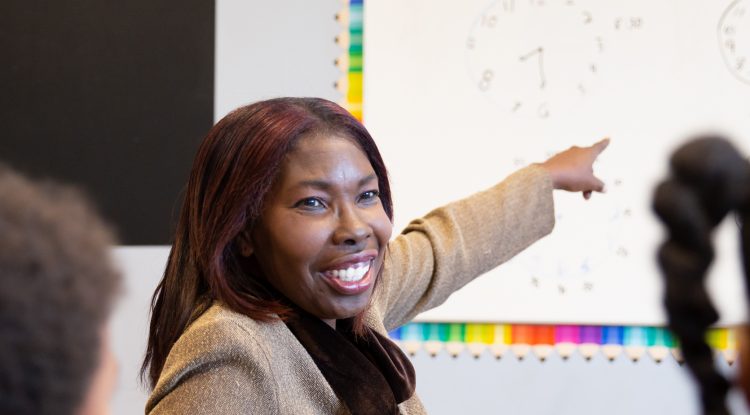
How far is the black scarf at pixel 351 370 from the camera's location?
4.25ft

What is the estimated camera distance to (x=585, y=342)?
216cm

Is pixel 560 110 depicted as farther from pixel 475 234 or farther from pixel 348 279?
pixel 348 279

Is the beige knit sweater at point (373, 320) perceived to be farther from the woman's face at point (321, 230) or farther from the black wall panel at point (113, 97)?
the black wall panel at point (113, 97)

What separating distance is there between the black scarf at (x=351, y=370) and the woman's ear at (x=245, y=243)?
103mm

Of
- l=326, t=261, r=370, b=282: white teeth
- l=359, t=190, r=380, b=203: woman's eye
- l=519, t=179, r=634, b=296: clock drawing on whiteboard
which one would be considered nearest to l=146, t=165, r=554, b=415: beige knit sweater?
l=326, t=261, r=370, b=282: white teeth

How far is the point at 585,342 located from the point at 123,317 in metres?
1.14

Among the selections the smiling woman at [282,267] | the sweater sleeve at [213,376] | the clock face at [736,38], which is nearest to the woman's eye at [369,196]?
the smiling woman at [282,267]

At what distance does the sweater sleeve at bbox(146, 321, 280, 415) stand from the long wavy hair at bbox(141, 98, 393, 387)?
8 cm

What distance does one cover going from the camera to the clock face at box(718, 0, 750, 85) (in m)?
2.07

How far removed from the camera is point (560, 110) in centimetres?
218

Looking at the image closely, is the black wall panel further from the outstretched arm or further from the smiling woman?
the smiling woman

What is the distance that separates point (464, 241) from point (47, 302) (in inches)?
51.8

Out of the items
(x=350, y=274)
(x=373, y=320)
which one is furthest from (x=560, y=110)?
(x=350, y=274)

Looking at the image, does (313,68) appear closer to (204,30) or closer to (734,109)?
(204,30)
